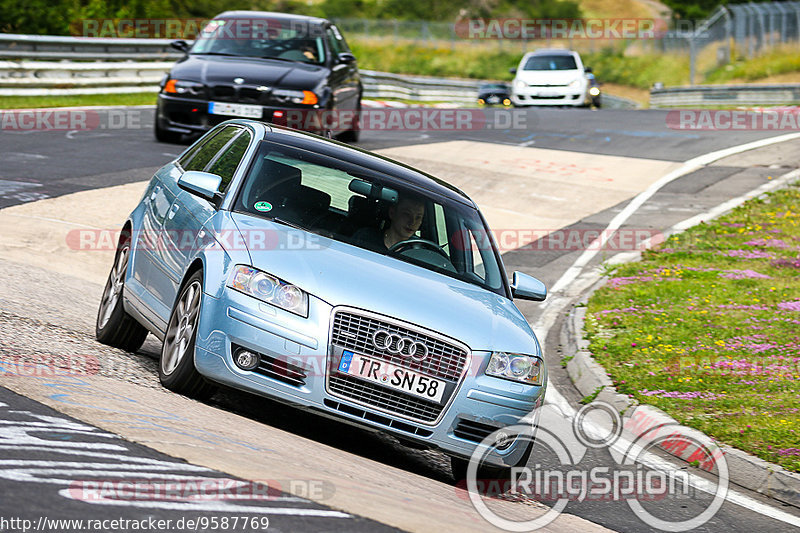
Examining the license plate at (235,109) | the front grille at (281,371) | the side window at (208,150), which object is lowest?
the license plate at (235,109)

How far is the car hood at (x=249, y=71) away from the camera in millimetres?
15781

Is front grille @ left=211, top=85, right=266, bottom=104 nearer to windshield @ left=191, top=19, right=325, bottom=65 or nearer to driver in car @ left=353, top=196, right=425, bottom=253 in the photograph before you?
windshield @ left=191, top=19, right=325, bottom=65

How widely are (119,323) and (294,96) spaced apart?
872 centimetres

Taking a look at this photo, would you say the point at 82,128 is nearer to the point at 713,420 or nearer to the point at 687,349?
the point at 687,349

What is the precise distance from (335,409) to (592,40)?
224 feet

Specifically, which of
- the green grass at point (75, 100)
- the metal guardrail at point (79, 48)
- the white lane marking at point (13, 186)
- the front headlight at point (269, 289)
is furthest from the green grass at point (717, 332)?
the metal guardrail at point (79, 48)

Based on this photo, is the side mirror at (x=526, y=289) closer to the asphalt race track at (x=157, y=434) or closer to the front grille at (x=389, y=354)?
the asphalt race track at (x=157, y=434)

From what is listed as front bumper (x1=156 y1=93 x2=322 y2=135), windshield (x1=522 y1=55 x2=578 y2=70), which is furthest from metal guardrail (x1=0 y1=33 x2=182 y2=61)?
windshield (x1=522 y1=55 x2=578 y2=70)

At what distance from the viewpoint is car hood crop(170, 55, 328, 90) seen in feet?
51.8

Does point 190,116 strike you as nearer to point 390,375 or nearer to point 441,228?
point 441,228

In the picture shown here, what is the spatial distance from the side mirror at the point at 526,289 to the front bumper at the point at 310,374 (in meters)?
1.34

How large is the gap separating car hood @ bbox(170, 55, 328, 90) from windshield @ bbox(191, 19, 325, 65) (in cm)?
25

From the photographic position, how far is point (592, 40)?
71.4 metres

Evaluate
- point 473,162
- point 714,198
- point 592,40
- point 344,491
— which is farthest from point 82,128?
point 592,40
